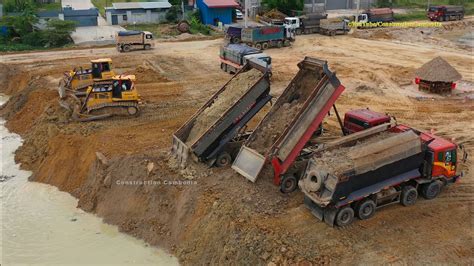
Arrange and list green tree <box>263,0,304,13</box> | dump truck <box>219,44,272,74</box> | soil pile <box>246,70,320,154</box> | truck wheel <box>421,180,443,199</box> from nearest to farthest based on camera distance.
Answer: truck wheel <box>421,180,443,199</box> → soil pile <box>246,70,320,154</box> → dump truck <box>219,44,272,74</box> → green tree <box>263,0,304,13</box>

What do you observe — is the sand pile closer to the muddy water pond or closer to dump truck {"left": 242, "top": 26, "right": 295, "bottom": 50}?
the muddy water pond

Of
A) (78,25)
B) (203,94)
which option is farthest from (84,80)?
(78,25)

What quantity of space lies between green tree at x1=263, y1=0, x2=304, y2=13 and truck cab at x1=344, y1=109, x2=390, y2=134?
40.8m

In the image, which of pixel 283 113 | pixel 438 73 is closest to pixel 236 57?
pixel 438 73

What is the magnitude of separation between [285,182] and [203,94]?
12.3 meters

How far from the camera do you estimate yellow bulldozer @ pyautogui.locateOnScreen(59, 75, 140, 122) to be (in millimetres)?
20938

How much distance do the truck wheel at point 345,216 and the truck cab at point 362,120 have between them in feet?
14.9

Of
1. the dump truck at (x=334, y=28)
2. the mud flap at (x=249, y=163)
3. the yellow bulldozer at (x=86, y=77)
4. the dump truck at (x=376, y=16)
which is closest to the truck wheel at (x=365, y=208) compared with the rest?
the mud flap at (x=249, y=163)

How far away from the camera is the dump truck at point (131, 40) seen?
37.5m

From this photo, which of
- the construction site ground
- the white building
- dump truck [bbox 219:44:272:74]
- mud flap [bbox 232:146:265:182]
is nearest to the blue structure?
the white building

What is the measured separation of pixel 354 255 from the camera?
37.2ft

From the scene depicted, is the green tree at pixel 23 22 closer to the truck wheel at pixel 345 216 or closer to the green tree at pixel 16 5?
the green tree at pixel 16 5

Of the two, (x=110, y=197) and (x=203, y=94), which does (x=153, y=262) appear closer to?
(x=110, y=197)

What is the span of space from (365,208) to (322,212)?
121 centimetres
